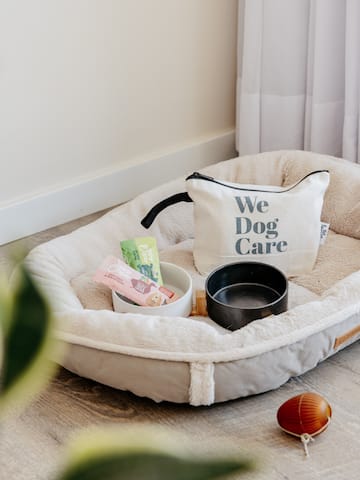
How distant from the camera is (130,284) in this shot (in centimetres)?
139

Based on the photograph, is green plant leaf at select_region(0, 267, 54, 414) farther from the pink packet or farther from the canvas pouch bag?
the canvas pouch bag

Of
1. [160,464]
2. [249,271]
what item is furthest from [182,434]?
[160,464]

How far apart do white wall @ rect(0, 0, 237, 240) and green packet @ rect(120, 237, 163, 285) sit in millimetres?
553

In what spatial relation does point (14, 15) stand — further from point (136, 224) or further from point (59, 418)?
point (59, 418)

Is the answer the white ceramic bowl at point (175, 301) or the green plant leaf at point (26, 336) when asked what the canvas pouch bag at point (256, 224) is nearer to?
the white ceramic bowl at point (175, 301)

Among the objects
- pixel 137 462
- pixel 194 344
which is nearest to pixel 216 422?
pixel 194 344

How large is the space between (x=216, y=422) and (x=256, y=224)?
48 centimetres

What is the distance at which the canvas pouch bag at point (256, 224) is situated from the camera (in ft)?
4.98

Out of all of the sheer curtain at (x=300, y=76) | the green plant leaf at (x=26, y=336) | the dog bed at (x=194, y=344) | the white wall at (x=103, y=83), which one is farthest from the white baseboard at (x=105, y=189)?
the green plant leaf at (x=26, y=336)

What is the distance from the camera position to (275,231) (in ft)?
5.01

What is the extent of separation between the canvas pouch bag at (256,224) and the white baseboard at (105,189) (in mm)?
544

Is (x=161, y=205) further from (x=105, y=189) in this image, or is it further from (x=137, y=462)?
(x=137, y=462)

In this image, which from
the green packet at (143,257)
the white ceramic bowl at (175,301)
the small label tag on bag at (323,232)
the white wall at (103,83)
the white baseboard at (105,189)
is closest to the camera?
the white ceramic bowl at (175,301)

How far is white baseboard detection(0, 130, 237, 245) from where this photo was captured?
1.93 metres
